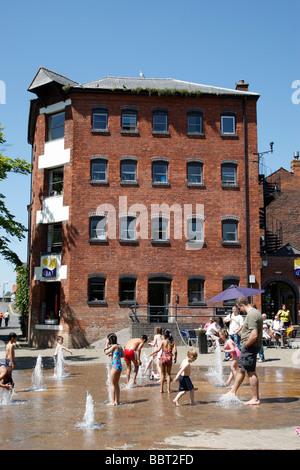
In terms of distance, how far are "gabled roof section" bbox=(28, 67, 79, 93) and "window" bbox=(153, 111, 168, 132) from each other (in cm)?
530

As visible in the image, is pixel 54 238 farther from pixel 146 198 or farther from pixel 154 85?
pixel 154 85

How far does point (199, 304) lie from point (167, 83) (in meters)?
14.1

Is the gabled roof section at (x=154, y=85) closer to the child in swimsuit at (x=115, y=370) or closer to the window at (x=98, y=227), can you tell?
the window at (x=98, y=227)

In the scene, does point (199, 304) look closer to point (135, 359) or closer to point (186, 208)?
point (186, 208)

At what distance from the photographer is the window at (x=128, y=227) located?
28.4m

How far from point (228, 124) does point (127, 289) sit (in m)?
11.4

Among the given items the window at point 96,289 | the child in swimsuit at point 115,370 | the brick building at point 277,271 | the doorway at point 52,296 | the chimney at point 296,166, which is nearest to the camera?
the child in swimsuit at point 115,370

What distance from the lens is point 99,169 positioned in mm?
28859

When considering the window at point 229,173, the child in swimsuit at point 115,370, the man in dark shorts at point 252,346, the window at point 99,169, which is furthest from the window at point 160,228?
the man in dark shorts at point 252,346

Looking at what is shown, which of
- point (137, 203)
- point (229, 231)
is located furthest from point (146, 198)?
point (229, 231)

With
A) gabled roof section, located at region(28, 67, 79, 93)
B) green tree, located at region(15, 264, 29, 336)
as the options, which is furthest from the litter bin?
gabled roof section, located at region(28, 67, 79, 93)

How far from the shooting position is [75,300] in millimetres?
27469

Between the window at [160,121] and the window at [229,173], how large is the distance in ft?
13.5

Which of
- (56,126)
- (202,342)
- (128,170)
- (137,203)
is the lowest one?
(202,342)
